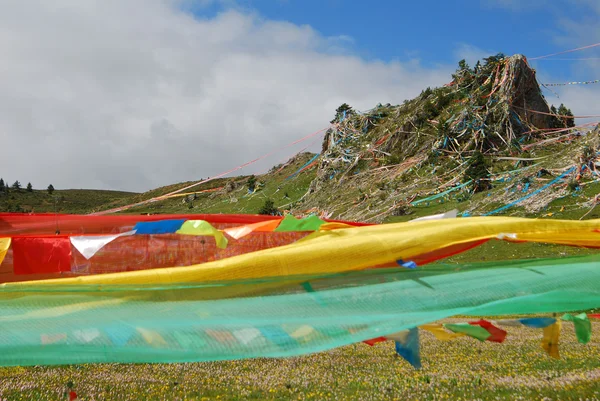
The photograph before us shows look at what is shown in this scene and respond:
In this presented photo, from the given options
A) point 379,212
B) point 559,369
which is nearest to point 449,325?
point 559,369

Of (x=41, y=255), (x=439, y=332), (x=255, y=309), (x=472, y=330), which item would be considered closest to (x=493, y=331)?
(x=472, y=330)

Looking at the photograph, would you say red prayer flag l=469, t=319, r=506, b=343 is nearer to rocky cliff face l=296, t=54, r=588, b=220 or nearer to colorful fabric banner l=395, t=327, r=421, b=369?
colorful fabric banner l=395, t=327, r=421, b=369

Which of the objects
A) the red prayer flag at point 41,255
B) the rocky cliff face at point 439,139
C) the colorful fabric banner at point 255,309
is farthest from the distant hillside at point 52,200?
the colorful fabric banner at point 255,309

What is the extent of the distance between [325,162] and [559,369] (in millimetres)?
67471

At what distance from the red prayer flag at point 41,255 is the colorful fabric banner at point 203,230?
5.82 ft

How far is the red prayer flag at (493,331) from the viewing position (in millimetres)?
6277

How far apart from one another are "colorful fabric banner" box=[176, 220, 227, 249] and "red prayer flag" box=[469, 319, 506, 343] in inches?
143

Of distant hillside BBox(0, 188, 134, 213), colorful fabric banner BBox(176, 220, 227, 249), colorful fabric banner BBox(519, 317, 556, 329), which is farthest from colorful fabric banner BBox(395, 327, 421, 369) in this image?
distant hillside BBox(0, 188, 134, 213)

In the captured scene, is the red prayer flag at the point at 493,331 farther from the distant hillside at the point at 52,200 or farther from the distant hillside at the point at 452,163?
the distant hillside at the point at 52,200

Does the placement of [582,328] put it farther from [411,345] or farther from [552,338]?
[411,345]

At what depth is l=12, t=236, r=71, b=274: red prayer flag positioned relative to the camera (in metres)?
8.64

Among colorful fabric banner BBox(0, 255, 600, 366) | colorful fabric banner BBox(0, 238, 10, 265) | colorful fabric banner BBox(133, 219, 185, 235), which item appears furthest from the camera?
colorful fabric banner BBox(133, 219, 185, 235)

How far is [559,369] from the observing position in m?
9.09

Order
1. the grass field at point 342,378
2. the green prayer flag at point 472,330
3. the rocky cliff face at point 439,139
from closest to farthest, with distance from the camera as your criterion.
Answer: the green prayer flag at point 472,330 → the grass field at point 342,378 → the rocky cliff face at point 439,139
